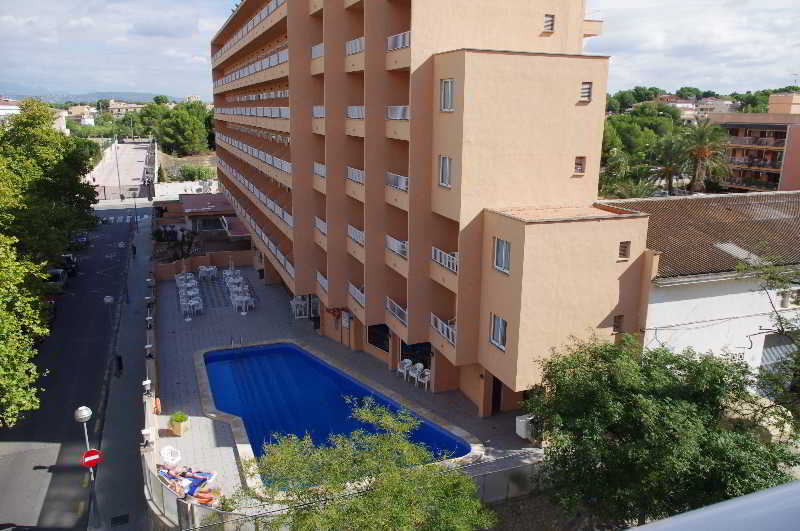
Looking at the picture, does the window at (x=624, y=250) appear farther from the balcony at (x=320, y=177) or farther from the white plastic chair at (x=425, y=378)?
the balcony at (x=320, y=177)

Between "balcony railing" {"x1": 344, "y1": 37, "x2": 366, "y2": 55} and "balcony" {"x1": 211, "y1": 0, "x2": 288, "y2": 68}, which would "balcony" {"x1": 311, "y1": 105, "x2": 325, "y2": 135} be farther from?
"balcony" {"x1": 211, "y1": 0, "x2": 288, "y2": 68}

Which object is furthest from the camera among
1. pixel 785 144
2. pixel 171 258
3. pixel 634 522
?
pixel 785 144

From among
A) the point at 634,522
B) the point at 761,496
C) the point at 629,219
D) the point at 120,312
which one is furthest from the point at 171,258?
the point at 761,496

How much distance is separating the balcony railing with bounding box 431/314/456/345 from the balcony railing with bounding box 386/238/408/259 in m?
2.85

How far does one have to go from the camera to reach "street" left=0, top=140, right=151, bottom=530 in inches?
764

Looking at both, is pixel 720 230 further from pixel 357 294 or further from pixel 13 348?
pixel 13 348

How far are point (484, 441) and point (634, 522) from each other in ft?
26.5

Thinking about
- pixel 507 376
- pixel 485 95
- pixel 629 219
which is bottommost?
pixel 507 376

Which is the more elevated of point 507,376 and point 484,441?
point 507,376

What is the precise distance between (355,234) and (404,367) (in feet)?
21.2

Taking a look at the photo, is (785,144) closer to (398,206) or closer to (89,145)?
(398,206)

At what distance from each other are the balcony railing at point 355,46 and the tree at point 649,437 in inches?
605

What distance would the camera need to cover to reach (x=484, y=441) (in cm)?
2256

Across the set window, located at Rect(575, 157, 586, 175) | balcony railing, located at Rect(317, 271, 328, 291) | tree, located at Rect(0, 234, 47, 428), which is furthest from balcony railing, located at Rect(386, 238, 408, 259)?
tree, located at Rect(0, 234, 47, 428)
